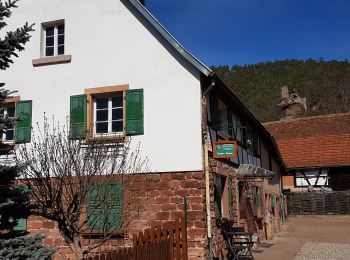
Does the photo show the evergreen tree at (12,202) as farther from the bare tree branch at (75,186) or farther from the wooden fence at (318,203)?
the wooden fence at (318,203)

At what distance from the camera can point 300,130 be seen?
36.1m

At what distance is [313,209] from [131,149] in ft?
70.8

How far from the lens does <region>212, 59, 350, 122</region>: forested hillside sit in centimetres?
6159

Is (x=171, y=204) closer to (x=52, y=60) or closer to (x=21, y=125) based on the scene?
(x=21, y=125)

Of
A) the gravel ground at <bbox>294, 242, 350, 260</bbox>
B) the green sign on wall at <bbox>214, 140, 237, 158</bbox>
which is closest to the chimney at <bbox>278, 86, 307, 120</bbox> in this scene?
the gravel ground at <bbox>294, 242, 350, 260</bbox>

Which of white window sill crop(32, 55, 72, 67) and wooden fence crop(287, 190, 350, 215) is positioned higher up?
white window sill crop(32, 55, 72, 67)

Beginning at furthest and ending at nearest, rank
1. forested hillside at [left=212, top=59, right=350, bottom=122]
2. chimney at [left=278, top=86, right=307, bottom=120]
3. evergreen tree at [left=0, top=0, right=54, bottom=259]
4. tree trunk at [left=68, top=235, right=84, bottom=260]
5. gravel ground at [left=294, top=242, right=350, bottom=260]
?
forested hillside at [left=212, top=59, right=350, bottom=122] < chimney at [left=278, top=86, right=307, bottom=120] < gravel ground at [left=294, top=242, right=350, bottom=260] < tree trunk at [left=68, top=235, right=84, bottom=260] < evergreen tree at [left=0, top=0, right=54, bottom=259]

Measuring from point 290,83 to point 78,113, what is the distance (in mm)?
59786

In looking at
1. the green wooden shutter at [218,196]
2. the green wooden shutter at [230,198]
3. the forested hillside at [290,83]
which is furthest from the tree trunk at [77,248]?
the forested hillside at [290,83]

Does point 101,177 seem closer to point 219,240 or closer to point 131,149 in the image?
point 131,149

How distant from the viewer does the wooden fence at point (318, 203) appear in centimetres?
2850

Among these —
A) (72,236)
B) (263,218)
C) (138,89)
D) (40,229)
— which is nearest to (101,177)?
(72,236)

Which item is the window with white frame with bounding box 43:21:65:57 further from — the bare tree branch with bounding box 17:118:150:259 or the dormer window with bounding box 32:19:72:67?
the bare tree branch with bounding box 17:118:150:259

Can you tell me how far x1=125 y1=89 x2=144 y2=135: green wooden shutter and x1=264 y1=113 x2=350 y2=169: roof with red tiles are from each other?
74.1ft
